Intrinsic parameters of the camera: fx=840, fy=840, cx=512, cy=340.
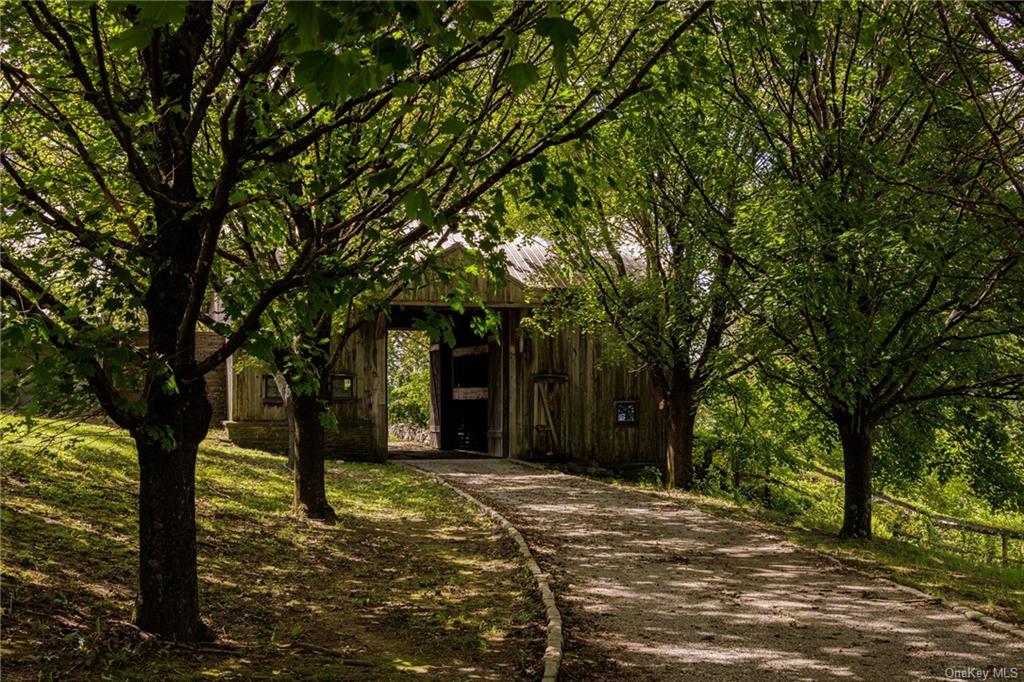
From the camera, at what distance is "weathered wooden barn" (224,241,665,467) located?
22.1 metres

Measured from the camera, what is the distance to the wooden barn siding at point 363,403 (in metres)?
22.3

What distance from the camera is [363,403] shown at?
896 inches

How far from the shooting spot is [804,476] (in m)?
31.1

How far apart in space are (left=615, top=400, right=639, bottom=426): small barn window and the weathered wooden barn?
3 centimetres

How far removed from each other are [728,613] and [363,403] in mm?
15618

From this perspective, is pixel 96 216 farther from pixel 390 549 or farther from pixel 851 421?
pixel 851 421

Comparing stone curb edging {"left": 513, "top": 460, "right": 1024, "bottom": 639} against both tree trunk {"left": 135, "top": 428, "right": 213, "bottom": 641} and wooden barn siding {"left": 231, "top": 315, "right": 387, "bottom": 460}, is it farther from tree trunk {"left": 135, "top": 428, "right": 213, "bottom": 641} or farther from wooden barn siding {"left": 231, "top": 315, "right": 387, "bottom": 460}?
wooden barn siding {"left": 231, "top": 315, "right": 387, "bottom": 460}

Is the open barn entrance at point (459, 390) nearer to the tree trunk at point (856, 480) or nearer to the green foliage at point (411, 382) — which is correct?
the green foliage at point (411, 382)

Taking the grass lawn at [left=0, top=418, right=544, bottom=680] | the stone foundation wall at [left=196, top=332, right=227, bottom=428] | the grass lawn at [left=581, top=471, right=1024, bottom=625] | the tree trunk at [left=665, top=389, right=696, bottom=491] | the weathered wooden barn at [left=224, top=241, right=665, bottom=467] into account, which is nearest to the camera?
the grass lawn at [left=0, top=418, right=544, bottom=680]

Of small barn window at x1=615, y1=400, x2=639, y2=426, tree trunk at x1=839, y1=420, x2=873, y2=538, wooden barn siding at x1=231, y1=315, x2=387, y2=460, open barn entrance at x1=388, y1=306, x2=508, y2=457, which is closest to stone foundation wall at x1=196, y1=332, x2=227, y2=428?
wooden barn siding at x1=231, y1=315, x2=387, y2=460

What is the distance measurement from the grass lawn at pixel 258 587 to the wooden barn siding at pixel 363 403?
810 centimetres

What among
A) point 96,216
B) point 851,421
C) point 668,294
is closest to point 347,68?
point 96,216

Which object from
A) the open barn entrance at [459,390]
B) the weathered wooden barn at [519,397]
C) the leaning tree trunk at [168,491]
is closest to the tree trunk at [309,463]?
the leaning tree trunk at [168,491]

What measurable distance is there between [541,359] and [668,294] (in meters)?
8.71
